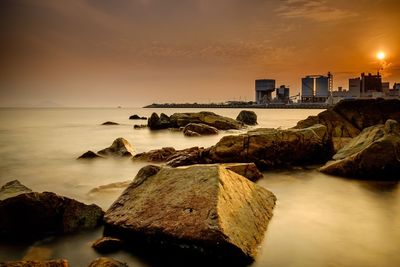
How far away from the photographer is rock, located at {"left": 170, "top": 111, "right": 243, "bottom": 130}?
28.9 meters

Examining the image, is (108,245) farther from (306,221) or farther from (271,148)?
(271,148)

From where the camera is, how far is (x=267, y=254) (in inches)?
170

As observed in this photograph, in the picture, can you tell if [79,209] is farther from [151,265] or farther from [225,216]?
[225,216]

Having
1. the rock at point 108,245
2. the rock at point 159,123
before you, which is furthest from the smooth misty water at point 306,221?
the rock at point 159,123

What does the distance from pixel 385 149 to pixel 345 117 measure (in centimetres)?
670

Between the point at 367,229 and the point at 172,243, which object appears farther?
the point at 367,229

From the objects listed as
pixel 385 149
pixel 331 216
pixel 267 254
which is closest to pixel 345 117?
pixel 385 149

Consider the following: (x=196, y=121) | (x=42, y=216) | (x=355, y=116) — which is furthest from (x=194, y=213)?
(x=196, y=121)

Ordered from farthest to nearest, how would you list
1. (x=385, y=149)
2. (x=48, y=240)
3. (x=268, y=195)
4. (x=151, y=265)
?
(x=385, y=149) → (x=268, y=195) → (x=48, y=240) → (x=151, y=265)

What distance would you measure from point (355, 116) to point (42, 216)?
13715mm

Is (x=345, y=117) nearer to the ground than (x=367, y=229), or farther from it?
farther from it

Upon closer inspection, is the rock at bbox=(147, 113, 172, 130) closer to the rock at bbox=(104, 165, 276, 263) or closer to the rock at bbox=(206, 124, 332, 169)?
the rock at bbox=(206, 124, 332, 169)

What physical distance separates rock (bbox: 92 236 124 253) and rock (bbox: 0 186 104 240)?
2.26ft

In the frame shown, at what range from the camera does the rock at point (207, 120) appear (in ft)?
94.8
